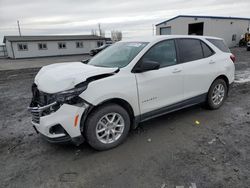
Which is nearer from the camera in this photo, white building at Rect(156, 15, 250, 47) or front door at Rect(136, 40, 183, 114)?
front door at Rect(136, 40, 183, 114)

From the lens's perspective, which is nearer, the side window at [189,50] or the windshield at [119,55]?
the windshield at [119,55]

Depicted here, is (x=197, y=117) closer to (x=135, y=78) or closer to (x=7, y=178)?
(x=135, y=78)

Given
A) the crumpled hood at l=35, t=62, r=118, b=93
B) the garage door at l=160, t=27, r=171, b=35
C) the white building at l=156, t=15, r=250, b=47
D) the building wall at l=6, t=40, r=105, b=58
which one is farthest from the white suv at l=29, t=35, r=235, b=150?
the garage door at l=160, t=27, r=171, b=35

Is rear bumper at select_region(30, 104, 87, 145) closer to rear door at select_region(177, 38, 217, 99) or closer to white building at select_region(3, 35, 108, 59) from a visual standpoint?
rear door at select_region(177, 38, 217, 99)

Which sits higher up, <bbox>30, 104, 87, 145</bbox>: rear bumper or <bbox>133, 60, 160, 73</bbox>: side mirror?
<bbox>133, 60, 160, 73</bbox>: side mirror

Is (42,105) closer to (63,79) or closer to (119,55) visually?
(63,79)

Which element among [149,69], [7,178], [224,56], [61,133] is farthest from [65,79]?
[224,56]

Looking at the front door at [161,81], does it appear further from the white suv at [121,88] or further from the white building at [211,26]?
the white building at [211,26]

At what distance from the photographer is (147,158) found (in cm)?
290

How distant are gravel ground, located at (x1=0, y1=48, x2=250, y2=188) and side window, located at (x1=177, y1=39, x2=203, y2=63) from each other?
52.0 inches

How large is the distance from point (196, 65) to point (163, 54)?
2.76 ft

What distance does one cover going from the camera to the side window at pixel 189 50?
3853 millimetres

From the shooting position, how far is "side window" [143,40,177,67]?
3432 millimetres

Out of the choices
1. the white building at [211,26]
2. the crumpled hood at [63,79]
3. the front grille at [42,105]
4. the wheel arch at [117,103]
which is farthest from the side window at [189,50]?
the white building at [211,26]
